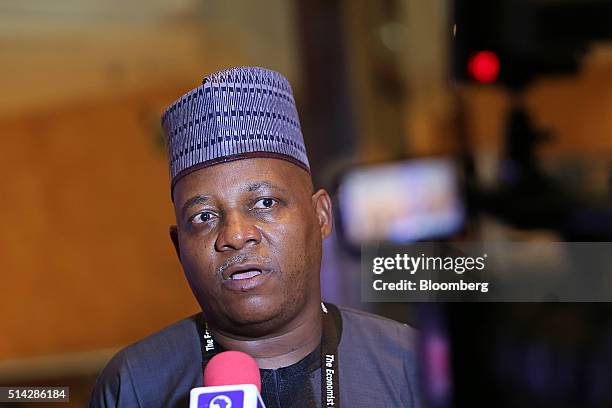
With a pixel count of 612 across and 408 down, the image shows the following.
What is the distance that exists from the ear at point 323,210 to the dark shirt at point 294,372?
12 centimetres

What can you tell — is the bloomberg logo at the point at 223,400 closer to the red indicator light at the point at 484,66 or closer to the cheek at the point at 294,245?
the cheek at the point at 294,245

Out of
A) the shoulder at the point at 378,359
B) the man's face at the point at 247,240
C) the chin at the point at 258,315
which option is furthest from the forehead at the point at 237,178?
the shoulder at the point at 378,359

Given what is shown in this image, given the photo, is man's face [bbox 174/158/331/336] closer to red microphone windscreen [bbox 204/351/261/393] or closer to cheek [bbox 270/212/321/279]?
cheek [bbox 270/212/321/279]

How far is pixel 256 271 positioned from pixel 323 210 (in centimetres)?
15

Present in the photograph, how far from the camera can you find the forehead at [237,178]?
3.59 ft

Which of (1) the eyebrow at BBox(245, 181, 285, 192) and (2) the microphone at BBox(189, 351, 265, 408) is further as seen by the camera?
(1) the eyebrow at BBox(245, 181, 285, 192)

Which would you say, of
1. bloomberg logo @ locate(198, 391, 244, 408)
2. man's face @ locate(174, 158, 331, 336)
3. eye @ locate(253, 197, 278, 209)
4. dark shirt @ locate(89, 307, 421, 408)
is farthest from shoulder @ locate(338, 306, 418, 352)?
bloomberg logo @ locate(198, 391, 244, 408)

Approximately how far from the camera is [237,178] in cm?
110

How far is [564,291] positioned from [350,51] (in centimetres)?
51

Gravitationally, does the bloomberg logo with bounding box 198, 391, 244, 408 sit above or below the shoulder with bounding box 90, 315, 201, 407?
below

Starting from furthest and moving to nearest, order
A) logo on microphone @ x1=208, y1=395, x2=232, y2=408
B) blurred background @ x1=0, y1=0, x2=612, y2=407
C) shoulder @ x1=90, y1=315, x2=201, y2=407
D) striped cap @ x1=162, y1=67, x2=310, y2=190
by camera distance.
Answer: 1. blurred background @ x1=0, y1=0, x2=612, y2=407
2. shoulder @ x1=90, y1=315, x2=201, y2=407
3. striped cap @ x1=162, y1=67, x2=310, y2=190
4. logo on microphone @ x1=208, y1=395, x2=232, y2=408

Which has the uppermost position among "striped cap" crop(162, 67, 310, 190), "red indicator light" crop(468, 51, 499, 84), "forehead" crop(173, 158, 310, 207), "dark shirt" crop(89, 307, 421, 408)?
"red indicator light" crop(468, 51, 499, 84)

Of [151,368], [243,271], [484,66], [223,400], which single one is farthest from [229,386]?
[484,66]

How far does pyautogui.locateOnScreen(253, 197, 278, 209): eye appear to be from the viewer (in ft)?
3.63
